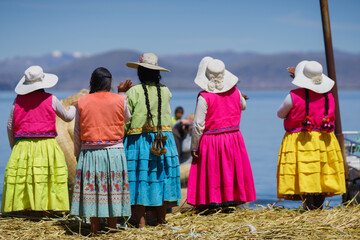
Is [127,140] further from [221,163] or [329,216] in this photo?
A: [329,216]

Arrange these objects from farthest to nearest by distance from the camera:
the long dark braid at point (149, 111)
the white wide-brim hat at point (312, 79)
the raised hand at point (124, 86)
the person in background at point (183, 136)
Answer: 1. the person in background at point (183, 136)
2. the white wide-brim hat at point (312, 79)
3. the raised hand at point (124, 86)
4. the long dark braid at point (149, 111)

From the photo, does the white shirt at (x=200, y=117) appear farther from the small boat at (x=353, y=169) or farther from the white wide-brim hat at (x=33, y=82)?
the small boat at (x=353, y=169)

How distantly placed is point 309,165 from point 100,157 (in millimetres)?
2291

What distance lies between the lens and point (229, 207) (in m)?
6.24

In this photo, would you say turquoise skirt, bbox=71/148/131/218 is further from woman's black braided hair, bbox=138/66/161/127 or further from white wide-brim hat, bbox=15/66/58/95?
white wide-brim hat, bbox=15/66/58/95

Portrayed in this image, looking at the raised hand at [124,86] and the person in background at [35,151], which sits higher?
the raised hand at [124,86]

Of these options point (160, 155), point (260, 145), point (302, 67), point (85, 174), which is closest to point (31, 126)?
point (85, 174)

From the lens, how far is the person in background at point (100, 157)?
17.0 ft

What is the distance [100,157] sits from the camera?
17.1 feet

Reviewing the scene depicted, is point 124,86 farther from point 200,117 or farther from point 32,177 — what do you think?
point 32,177

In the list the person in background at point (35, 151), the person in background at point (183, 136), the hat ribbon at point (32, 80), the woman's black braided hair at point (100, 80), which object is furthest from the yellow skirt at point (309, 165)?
the person in background at point (183, 136)

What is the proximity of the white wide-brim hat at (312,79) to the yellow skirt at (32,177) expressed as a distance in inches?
107

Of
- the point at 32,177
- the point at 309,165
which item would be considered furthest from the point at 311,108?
the point at 32,177

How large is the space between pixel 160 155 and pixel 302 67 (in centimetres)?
186
